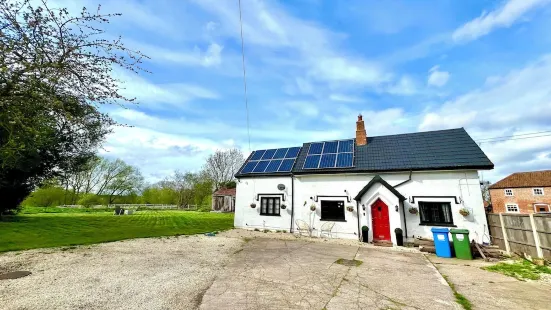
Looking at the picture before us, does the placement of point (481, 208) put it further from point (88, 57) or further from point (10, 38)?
point (10, 38)

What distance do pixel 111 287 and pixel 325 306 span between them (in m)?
5.05

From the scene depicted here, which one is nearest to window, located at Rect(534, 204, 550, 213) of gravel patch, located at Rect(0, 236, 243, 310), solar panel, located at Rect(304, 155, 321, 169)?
solar panel, located at Rect(304, 155, 321, 169)

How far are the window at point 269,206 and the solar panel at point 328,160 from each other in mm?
4152

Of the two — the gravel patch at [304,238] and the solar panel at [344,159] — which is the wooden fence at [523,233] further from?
the solar panel at [344,159]

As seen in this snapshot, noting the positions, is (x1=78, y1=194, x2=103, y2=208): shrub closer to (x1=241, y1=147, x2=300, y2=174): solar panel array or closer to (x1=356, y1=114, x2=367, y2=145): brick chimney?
(x1=241, y1=147, x2=300, y2=174): solar panel array

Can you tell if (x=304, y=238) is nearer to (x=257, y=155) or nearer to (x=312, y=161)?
(x=312, y=161)

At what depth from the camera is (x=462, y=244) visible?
33.5ft

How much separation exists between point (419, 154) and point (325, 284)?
467 inches

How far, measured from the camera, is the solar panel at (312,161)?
16.6 m

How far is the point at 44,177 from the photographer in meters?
20.2

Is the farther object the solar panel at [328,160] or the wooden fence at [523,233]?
the solar panel at [328,160]

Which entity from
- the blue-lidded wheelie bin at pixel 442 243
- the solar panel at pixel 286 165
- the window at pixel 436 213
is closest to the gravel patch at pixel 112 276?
the solar panel at pixel 286 165

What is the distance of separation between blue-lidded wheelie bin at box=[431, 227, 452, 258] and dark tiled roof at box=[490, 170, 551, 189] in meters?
41.6

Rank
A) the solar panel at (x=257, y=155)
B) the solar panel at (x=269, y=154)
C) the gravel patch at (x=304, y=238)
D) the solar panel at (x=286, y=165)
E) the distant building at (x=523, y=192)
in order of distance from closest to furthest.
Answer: the gravel patch at (x=304, y=238)
the solar panel at (x=286, y=165)
the solar panel at (x=269, y=154)
the solar panel at (x=257, y=155)
the distant building at (x=523, y=192)
